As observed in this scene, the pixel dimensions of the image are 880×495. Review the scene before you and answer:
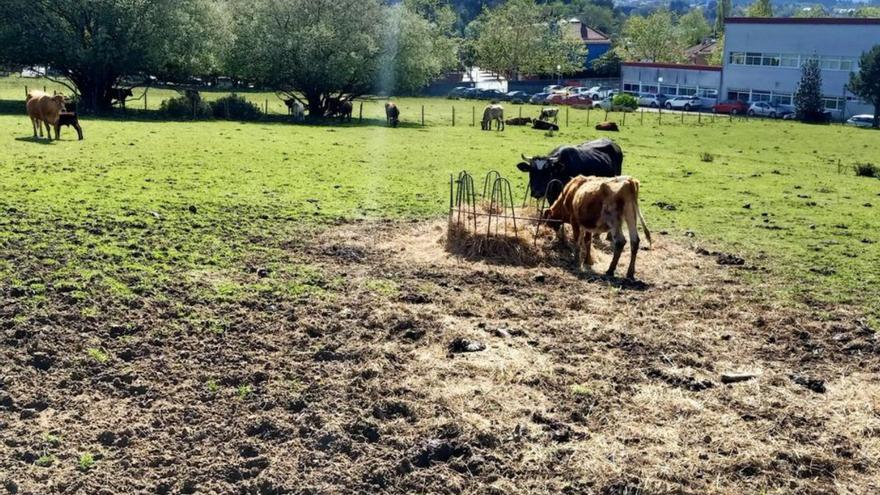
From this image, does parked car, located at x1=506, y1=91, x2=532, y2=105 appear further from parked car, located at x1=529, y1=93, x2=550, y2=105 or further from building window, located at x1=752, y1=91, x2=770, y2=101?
building window, located at x1=752, y1=91, x2=770, y2=101

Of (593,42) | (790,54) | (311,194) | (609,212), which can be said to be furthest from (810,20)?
(609,212)

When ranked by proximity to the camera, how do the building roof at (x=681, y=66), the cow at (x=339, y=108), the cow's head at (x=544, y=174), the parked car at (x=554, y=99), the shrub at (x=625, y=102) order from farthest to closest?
the building roof at (x=681, y=66), the parked car at (x=554, y=99), the shrub at (x=625, y=102), the cow at (x=339, y=108), the cow's head at (x=544, y=174)

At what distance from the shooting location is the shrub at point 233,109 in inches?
1517

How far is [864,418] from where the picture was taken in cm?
741

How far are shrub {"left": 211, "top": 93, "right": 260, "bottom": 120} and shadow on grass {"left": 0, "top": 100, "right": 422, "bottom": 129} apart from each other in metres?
0.56

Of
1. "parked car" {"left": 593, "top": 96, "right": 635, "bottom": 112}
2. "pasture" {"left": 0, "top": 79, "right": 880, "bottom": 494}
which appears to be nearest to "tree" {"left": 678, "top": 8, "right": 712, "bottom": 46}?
"parked car" {"left": 593, "top": 96, "right": 635, "bottom": 112}

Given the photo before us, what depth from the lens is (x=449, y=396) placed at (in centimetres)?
761

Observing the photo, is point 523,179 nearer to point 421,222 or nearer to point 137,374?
point 421,222

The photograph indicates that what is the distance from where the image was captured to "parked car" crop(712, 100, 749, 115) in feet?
204

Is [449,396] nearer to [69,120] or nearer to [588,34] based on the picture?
[69,120]

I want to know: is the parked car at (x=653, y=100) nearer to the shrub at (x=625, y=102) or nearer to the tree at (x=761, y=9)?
the shrub at (x=625, y=102)

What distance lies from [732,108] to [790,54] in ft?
21.1

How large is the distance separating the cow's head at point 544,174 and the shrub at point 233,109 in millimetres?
26178

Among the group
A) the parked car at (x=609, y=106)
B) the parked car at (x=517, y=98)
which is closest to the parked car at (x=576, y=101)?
the parked car at (x=609, y=106)
